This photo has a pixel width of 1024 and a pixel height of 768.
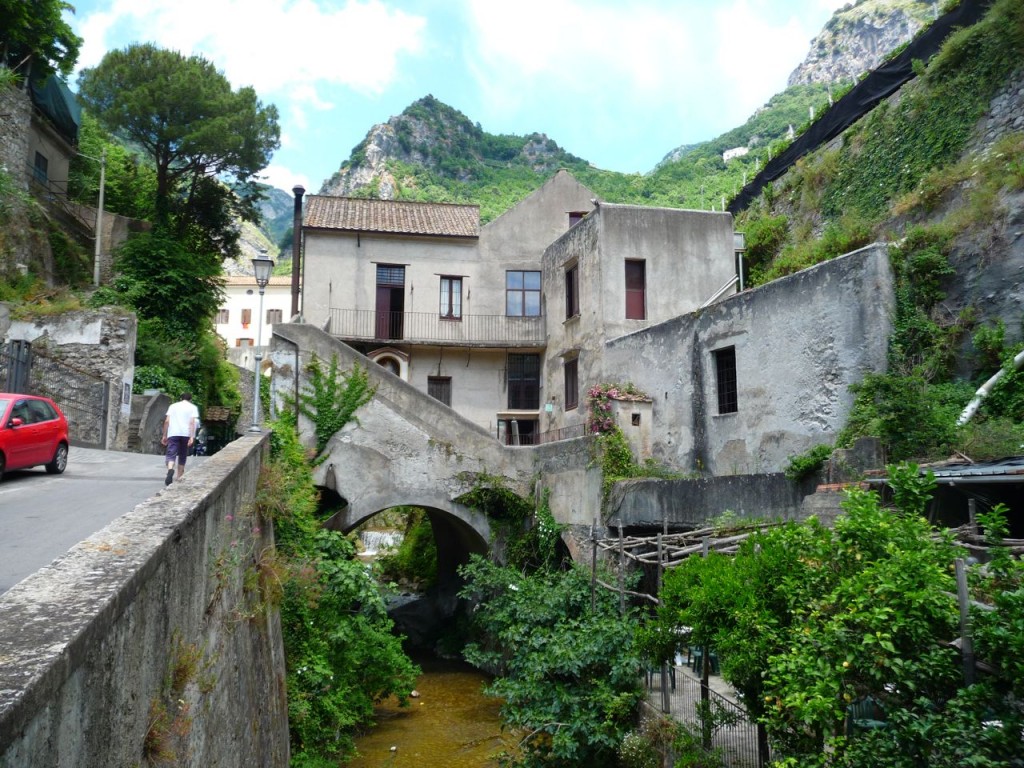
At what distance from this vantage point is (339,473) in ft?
58.5

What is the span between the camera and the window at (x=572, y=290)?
23531mm

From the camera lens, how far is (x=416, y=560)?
28.7 m

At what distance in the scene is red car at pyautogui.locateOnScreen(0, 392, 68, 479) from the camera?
1233 cm

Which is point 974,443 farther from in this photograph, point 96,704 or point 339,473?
point 339,473

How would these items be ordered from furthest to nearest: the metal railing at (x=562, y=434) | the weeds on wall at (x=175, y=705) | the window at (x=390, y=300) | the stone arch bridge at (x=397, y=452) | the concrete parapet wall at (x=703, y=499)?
the window at (x=390, y=300), the metal railing at (x=562, y=434), the stone arch bridge at (x=397, y=452), the concrete parapet wall at (x=703, y=499), the weeds on wall at (x=175, y=705)

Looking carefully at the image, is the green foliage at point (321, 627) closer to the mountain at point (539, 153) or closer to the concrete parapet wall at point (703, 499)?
the concrete parapet wall at point (703, 499)

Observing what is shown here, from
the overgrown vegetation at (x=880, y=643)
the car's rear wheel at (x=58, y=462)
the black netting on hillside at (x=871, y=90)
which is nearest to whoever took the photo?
the overgrown vegetation at (x=880, y=643)

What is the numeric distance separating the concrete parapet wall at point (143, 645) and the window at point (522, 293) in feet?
62.6

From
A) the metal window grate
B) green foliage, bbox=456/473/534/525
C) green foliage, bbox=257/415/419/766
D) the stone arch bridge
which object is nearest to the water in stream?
green foliage, bbox=257/415/419/766

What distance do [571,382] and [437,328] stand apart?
5.32 metres

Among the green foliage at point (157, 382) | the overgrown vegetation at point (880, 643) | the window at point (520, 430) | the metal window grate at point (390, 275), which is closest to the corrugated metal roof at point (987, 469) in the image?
the overgrown vegetation at point (880, 643)

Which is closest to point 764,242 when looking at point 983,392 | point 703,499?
point 703,499

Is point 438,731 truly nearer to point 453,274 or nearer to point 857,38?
point 453,274

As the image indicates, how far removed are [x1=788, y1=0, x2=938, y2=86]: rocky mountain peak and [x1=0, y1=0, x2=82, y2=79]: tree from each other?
69172 millimetres
